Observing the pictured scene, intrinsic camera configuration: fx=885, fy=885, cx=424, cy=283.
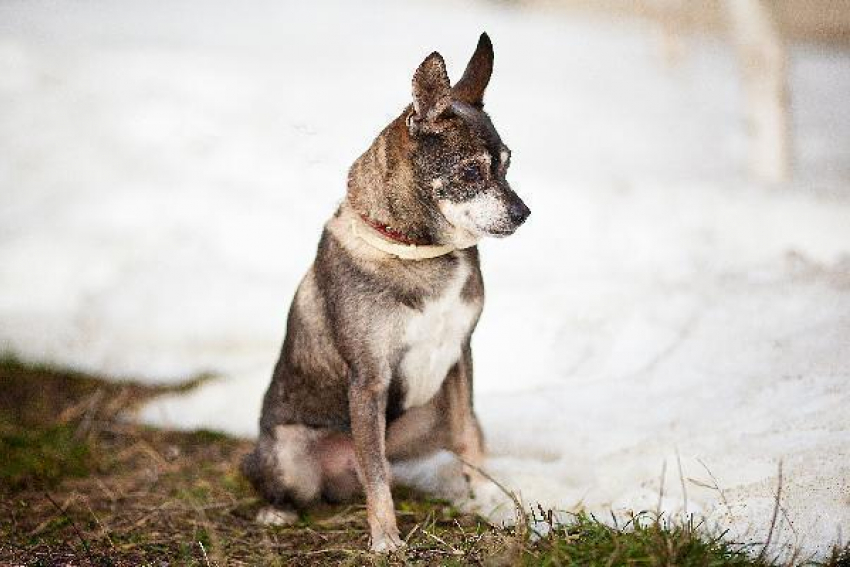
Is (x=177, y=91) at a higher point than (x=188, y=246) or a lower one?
higher

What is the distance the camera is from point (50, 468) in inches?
177

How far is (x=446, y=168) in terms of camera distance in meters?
3.26

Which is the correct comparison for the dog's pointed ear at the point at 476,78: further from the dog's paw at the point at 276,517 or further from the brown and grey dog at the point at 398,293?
the dog's paw at the point at 276,517

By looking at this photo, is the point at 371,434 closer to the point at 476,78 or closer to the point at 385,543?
the point at 385,543

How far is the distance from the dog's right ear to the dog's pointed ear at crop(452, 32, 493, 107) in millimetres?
205

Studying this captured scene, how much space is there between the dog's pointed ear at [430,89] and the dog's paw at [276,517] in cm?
180

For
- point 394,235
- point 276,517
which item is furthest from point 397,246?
point 276,517

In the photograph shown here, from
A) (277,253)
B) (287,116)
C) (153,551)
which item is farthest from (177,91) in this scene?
(153,551)

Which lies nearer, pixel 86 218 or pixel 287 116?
pixel 86 218

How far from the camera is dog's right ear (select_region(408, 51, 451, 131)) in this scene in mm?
3193

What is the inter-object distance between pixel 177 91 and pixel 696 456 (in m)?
7.25

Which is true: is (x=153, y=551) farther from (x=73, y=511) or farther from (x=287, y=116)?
(x=287, y=116)

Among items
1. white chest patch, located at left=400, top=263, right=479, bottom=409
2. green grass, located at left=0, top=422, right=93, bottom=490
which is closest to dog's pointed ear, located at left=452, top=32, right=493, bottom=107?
white chest patch, located at left=400, top=263, right=479, bottom=409

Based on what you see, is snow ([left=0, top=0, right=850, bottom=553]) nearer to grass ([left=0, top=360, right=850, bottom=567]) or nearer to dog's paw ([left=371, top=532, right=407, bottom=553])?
grass ([left=0, top=360, right=850, bottom=567])
